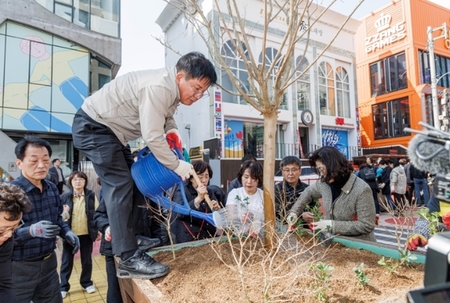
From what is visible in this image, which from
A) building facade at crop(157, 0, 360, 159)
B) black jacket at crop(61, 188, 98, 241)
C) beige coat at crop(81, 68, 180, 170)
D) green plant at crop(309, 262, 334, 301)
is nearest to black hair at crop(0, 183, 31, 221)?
beige coat at crop(81, 68, 180, 170)

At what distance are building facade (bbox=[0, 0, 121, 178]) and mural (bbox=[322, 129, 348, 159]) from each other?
11.0m

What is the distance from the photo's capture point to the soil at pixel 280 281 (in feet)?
3.82

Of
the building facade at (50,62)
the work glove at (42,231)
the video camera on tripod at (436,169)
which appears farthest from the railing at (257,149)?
the video camera on tripod at (436,169)

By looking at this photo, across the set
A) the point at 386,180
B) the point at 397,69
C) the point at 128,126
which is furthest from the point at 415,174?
the point at 397,69

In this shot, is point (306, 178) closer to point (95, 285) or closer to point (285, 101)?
point (95, 285)

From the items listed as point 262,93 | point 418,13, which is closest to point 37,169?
point 262,93

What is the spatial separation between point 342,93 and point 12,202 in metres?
17.2

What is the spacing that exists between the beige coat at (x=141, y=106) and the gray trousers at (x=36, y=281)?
1.20 metres

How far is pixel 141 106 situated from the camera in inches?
59.2

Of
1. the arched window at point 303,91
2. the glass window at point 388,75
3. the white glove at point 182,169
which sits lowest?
the white glove at point 182,169

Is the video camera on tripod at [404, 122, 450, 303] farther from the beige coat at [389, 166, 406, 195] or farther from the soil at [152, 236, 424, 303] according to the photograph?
the beige coat at [389, 166, 406, 195]

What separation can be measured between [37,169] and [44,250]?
0.59 metres

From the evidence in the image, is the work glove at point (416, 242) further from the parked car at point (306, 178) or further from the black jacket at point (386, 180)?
the black jacket at point (386, 180)

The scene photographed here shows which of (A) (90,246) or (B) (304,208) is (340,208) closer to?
(B) (304,208)
